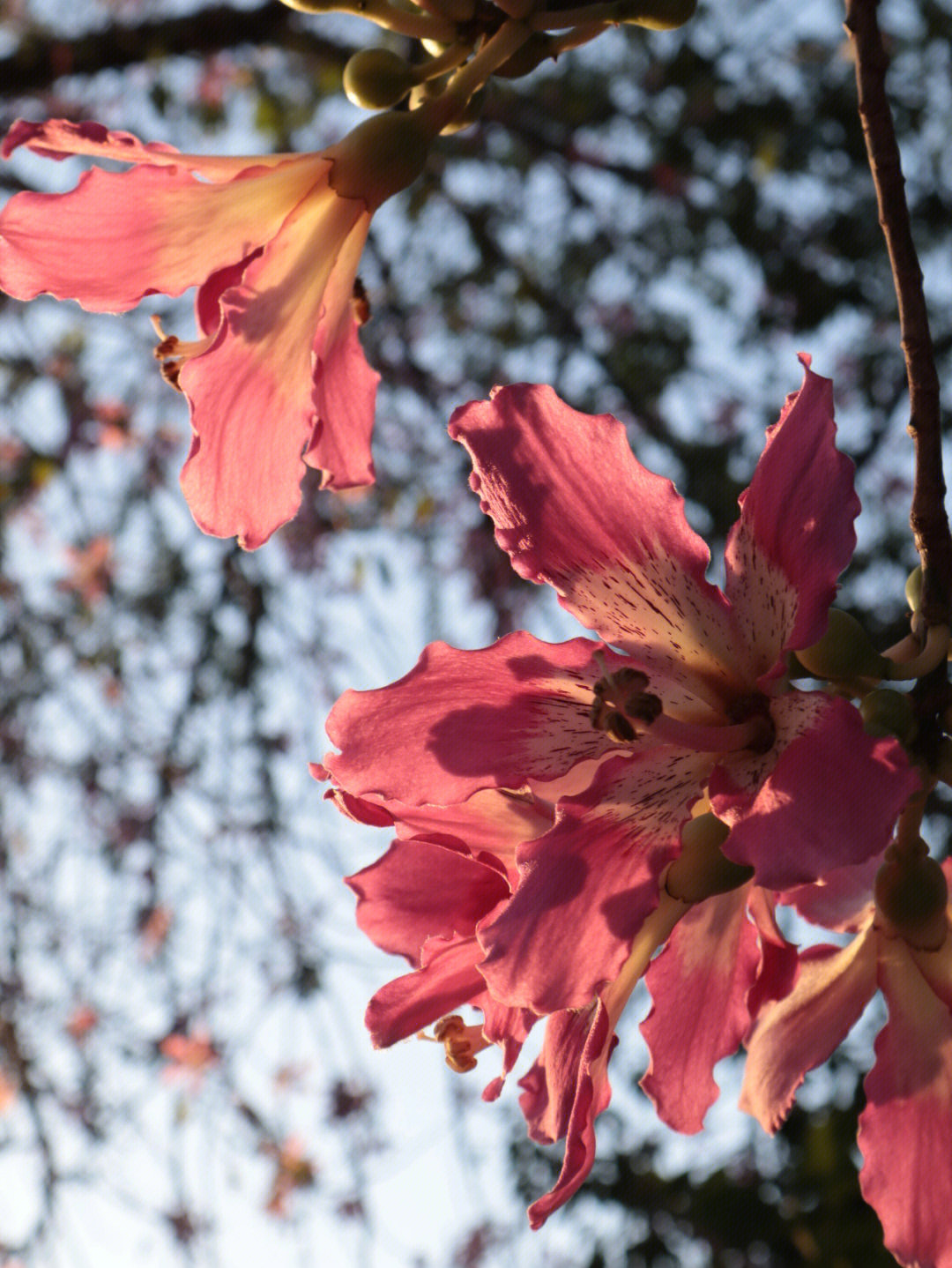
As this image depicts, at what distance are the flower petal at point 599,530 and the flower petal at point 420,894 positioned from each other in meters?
0.16

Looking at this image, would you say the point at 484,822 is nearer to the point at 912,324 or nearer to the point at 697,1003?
the point at 697,1003

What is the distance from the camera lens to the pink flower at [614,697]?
64cm

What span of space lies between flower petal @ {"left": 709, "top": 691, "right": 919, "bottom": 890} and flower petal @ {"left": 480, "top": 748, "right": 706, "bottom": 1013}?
5cm

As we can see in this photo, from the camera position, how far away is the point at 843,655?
69cm

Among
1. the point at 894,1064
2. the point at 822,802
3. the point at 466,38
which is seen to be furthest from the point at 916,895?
the point at 466,38

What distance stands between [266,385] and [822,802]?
0.46 meters

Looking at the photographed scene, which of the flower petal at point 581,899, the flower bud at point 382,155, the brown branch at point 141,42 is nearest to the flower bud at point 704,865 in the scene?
the flower petal at point 581,899

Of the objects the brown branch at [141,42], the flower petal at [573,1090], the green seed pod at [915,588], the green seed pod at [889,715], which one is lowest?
the brown branch at [141,42]

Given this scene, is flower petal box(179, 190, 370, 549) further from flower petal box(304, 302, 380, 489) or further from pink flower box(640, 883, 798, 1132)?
pink flower box(640, 883, 798, 1132)

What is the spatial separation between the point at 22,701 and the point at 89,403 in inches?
36.8

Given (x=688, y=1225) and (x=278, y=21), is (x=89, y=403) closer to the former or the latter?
(x=278, y=21)

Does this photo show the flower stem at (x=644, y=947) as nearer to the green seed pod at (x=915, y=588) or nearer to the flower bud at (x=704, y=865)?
the flower bud at (x=704, y=865)

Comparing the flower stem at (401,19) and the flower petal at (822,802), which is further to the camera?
the flower stem at (401,19)

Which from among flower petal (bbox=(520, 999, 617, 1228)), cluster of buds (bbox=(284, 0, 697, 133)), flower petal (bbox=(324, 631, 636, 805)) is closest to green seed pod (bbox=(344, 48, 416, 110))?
cluster of buds (bbox=(284, 0, 697, 133))
